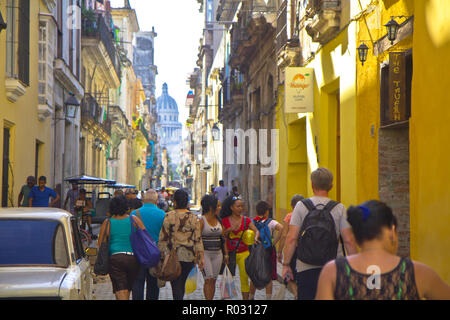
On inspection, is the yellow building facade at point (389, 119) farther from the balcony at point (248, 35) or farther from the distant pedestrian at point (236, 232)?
the balcony at point (248, 35)

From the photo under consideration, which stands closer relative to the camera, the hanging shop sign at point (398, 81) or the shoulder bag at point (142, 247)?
the shoulder bag at point (142, 247)

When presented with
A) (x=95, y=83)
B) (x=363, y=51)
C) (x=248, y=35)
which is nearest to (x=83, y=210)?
(x=248, y=35)

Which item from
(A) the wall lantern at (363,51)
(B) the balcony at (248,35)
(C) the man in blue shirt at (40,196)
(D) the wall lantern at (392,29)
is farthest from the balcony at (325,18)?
(B) the balcony at (248,35)

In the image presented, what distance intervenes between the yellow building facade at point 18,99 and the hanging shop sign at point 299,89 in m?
5.63

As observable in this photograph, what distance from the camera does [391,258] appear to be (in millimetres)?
3412

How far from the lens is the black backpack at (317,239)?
5.85 m

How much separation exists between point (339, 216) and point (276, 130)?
14641mm

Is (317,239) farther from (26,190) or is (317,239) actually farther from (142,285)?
(26,190)

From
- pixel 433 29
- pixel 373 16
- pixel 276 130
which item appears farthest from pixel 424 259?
pixel 276 130

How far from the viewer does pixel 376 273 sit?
3.40 meters

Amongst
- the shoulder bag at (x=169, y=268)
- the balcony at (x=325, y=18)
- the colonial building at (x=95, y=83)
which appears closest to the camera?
the shoulder bag at (x=169, y=268)
